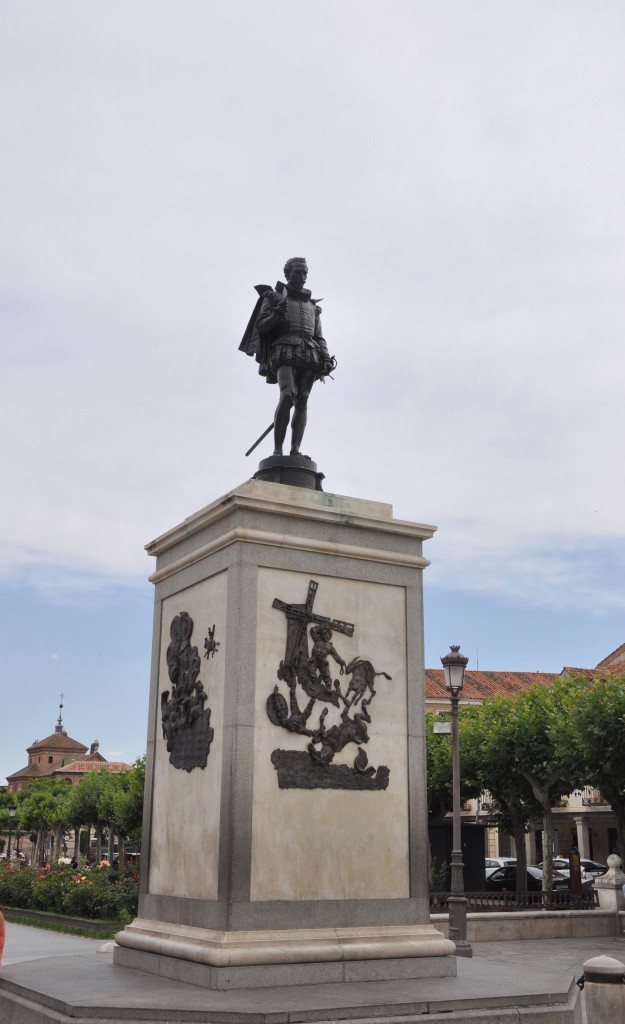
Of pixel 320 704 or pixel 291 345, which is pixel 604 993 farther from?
pixel 291 345

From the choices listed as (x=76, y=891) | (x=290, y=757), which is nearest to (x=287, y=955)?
(x=290, y=757)

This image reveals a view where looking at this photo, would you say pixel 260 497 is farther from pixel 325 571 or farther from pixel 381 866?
pixel 381 866

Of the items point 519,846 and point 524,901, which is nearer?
point 524,901

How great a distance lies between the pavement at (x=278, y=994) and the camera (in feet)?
21.7

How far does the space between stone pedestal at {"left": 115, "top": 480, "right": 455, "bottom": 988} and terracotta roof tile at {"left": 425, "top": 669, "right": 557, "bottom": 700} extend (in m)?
62.6

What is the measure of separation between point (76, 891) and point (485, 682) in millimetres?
52319

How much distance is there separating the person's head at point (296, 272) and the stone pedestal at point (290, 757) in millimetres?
2297

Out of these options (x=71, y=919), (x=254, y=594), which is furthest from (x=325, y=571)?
(x=71, y=919)

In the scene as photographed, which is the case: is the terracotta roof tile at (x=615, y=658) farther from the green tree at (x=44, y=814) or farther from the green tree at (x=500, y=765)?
the green tree at (x=44, y=814)

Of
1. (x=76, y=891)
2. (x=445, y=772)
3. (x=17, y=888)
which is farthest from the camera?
(x=445, y=772)

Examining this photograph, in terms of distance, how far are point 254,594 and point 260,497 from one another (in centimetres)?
83

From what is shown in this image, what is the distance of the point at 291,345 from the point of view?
984cm

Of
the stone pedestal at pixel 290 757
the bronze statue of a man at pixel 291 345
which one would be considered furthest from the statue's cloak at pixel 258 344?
the stone pedestal at pixel 290 757

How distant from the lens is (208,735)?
28.0 ft
